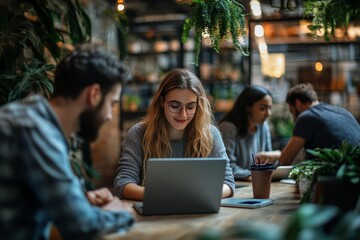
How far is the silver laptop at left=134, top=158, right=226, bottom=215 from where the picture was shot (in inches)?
91.6

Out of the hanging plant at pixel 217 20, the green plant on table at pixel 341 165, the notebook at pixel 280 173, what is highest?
the hanging plant at pixel 217 20

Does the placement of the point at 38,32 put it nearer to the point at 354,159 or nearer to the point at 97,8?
the point at 354,159

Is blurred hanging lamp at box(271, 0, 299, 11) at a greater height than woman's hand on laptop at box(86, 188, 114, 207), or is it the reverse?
blurred hanging lamp at box(271, 0, 299, 11)

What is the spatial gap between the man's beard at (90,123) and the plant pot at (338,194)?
0.84m

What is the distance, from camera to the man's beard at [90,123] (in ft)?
6.41

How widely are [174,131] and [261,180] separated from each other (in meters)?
0.61

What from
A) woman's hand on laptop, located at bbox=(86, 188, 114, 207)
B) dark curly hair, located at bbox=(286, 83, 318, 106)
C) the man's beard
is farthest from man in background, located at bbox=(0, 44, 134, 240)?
dark curly hair, located at bbox=(286, 83, 318, 106)

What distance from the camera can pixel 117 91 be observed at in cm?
203

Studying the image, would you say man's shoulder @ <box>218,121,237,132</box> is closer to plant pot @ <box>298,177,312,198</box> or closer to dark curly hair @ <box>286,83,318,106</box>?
dark curly hair @ <box>286,83,318,106</box>

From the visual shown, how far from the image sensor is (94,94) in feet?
6.38

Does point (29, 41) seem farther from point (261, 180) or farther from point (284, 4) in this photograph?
point (261, 180)

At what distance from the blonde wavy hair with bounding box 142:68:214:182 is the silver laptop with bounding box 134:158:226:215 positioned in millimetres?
795

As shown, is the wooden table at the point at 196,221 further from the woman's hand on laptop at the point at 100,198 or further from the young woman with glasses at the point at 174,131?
the young woman with glasses at the point at 174,131

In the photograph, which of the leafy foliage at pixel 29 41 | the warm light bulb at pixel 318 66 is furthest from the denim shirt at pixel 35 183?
the warm light bulb at pixel 318 66
